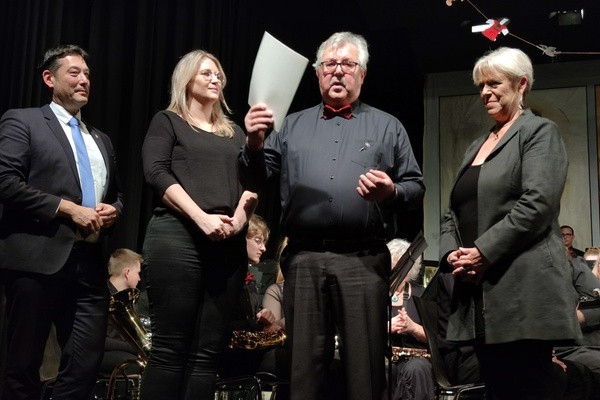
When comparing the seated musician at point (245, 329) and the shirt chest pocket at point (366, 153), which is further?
the seated musician at point (245, 329)

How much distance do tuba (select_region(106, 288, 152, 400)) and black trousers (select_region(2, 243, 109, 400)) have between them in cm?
58

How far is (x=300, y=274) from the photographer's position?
8.35ft

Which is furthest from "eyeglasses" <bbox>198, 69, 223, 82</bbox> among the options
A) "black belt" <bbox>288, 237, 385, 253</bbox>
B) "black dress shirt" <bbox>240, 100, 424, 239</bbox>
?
"black belt" <bbox>288, 237, 385, 253</bbox>

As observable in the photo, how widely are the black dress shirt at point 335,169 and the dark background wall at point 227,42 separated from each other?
225cm

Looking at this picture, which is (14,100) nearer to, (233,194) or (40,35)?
(40,35)

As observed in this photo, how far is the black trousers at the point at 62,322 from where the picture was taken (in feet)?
9.41

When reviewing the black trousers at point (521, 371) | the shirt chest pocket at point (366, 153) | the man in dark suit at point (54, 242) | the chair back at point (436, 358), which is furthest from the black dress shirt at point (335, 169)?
the chair back at point (436, 358)

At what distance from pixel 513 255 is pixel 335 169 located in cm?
73

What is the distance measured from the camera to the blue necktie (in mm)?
3128

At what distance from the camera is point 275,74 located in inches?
92.6

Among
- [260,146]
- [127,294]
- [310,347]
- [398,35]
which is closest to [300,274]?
[310,347]

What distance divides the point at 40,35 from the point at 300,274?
9.19 feet

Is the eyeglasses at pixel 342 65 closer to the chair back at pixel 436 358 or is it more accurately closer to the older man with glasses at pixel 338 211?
the older man with glasses at pixel 338 211

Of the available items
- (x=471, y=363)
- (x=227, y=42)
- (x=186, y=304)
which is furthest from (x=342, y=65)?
(x=227, y=42)
